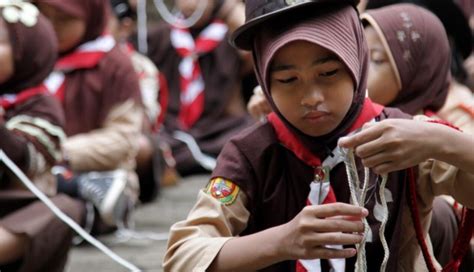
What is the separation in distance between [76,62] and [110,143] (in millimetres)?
420

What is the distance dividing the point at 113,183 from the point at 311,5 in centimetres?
269

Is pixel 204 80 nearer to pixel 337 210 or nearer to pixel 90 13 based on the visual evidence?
pixel 90 13

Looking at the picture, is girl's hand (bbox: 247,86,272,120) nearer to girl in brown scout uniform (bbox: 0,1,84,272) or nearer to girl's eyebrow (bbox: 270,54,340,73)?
girl in brown scout uniform (bbox: 0,1,84,272)

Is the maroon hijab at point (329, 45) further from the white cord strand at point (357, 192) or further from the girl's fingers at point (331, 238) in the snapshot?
the girl's fingers at point (331, 238)

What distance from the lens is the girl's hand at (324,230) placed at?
2.22 metres

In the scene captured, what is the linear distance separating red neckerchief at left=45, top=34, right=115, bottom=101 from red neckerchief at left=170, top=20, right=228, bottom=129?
5.95 ft

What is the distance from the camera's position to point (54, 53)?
4.13 metres

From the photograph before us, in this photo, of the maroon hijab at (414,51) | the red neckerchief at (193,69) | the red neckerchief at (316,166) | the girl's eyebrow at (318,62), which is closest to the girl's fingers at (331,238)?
the red neckerchief at (316,166)

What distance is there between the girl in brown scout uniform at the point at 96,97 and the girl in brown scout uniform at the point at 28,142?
1.00 metres

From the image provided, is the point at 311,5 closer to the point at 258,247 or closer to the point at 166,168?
the point at 258,247

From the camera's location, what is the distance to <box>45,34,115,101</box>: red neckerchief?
5.25 meters

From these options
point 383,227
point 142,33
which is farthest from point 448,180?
point 142,33

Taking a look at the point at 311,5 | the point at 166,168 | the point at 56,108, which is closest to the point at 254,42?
the point at 311,5

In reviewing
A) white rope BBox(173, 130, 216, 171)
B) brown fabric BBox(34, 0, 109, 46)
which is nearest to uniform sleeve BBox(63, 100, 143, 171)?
brown fabric BBox(34, 0, 109, 46)
